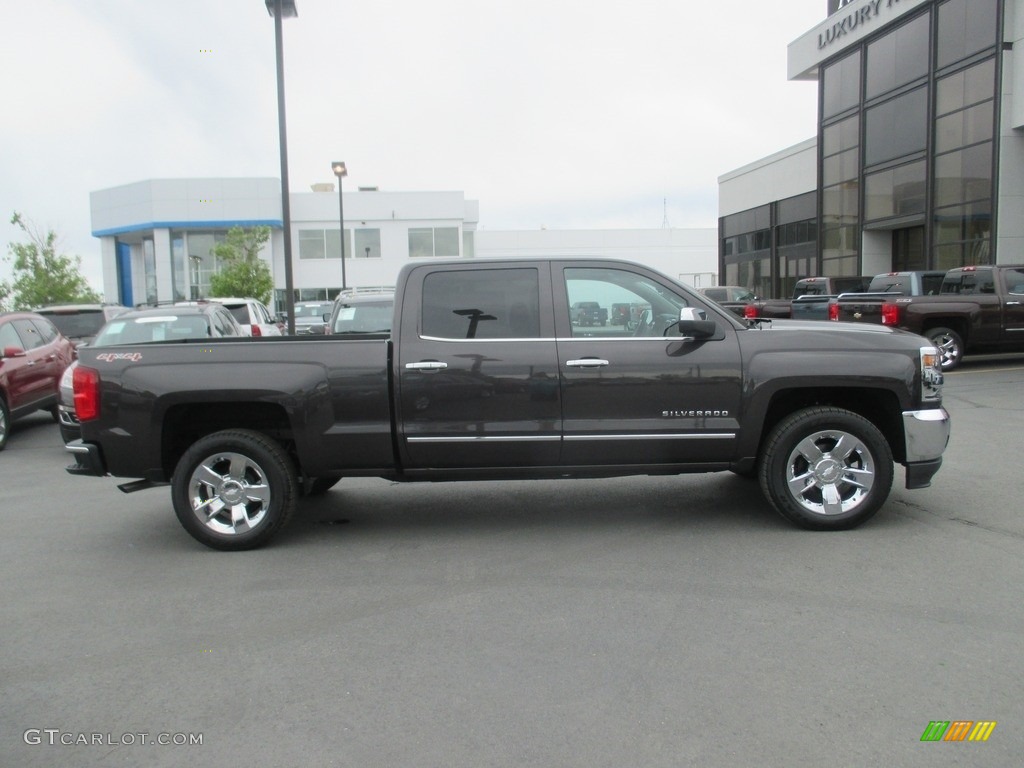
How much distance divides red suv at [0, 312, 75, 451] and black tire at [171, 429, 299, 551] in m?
6.45

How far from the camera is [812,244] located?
110 ft

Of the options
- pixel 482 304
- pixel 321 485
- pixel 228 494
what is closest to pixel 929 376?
pixel 482 304

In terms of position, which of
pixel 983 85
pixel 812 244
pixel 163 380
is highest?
pixel 983 85

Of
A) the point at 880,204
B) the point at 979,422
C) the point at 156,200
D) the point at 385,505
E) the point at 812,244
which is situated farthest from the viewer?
Answer: the point at 156,200

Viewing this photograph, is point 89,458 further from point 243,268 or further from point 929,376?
point 243,268

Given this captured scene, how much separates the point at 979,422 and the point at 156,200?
54.8 m

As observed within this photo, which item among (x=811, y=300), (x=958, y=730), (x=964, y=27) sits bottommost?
(x=958, y=730)

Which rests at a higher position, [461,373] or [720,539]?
[461,373]

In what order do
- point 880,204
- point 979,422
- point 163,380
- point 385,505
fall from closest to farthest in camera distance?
point 163,380, point 385,505, point 979,422, point 880,204

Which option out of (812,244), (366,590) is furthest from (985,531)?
(812,244)

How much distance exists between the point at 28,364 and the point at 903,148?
25.6 m

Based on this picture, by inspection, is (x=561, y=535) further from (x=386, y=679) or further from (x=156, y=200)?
(x=156, y=200)

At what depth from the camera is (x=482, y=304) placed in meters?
6.02

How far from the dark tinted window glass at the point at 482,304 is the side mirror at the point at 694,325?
969mm
